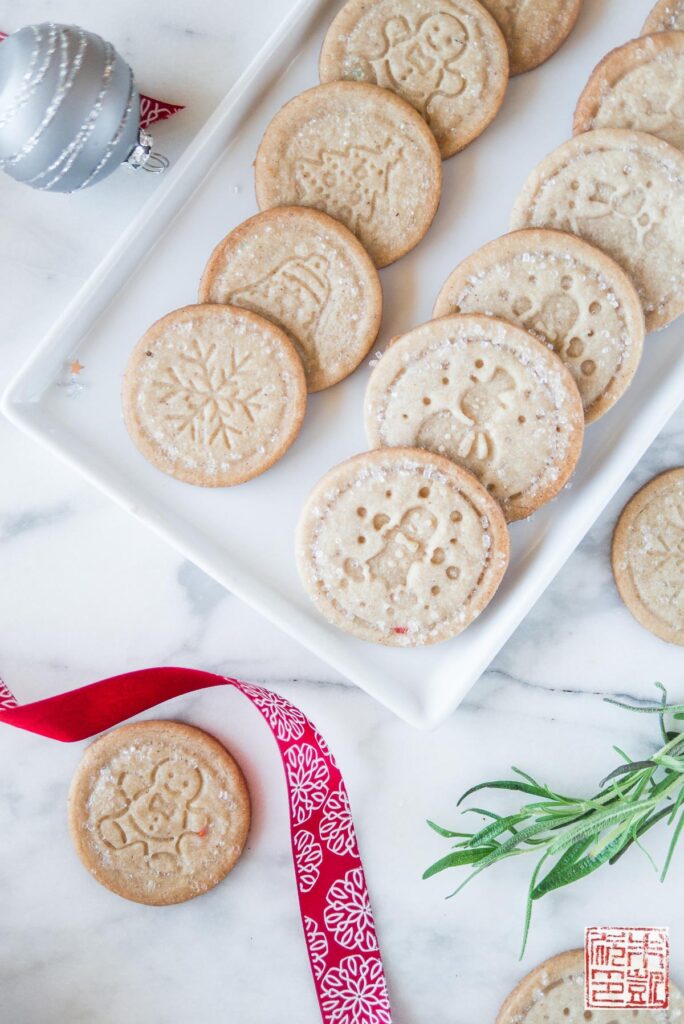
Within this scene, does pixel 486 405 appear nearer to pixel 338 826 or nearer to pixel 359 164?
pixel 359 164

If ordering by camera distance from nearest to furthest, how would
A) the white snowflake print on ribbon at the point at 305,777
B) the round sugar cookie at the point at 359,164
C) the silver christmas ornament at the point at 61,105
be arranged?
the silver christmas ornament at the point at 61,105 → the round sugar cookie at the point at 359,164 → the white snowflake print on ribbon at the point at 305,777

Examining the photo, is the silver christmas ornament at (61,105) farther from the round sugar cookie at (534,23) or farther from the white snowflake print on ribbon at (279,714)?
the white snowflake print on ribbon at (279,714)

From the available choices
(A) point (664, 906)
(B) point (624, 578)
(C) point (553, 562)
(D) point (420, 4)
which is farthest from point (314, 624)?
(D) point (420, 4)

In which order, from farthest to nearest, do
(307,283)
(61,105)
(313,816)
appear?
(313,816)
(307,283)
(61,105)

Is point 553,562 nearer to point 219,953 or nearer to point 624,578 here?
point 624,578

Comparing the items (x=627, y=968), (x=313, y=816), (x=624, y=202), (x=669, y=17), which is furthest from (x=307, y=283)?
(x=627, y=968)

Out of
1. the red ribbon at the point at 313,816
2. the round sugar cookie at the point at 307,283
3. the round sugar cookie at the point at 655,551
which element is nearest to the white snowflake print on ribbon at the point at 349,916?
the red ribbon at the point at 313,816
